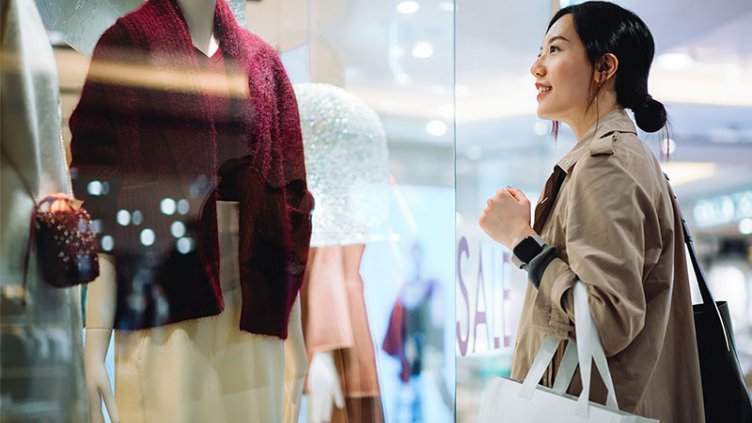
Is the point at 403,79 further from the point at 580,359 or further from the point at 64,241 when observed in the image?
the point at 64,241

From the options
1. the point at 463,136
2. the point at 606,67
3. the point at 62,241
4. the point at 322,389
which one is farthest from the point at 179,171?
the point at 463,136

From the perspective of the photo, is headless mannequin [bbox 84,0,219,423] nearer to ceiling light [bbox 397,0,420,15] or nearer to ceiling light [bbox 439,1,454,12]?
ceiling light [bbox 397,0,420,15]

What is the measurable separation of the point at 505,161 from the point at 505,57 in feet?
1.33

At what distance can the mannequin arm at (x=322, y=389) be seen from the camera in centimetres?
181

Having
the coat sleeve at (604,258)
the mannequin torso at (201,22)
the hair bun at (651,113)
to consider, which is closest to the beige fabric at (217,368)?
the mannequin torso at (201,22)

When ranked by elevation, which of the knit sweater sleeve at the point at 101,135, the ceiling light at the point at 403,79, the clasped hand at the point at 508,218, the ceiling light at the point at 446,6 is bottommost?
the clasped hand at the point at 508,218

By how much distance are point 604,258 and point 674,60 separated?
6.67ft

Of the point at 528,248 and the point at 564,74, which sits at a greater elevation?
the point at 564,74

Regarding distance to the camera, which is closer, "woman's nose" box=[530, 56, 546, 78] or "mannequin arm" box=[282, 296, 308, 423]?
"mannequin arm" box=[282, 296, 308, 423]

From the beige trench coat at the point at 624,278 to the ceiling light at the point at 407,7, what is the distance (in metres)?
0.70

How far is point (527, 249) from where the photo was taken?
1.61 m

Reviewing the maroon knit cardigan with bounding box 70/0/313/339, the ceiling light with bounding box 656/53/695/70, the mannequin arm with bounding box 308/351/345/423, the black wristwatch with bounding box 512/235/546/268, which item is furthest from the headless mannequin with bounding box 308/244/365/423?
the ceiling light with bounding box 656/53/695/70

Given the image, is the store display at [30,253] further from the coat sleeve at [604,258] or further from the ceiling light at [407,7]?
the ceiling light at [407,7]

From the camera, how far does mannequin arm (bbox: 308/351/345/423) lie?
181cm
